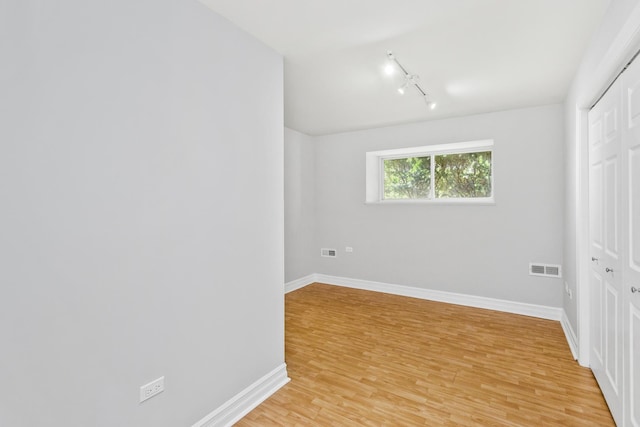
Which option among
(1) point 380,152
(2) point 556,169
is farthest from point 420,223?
(2) point 556,169

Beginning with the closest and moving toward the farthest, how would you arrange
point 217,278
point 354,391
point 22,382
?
point 22,382 < point 217,278 < point 354,391

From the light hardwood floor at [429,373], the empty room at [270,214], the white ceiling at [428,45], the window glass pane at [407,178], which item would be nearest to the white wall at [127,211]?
the empty room at [270,214]

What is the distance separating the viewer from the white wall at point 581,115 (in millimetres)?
1612

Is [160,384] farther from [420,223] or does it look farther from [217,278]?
[420,223]

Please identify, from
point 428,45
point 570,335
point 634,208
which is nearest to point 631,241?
point 634,208

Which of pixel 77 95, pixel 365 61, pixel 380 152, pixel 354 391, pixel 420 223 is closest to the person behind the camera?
pixel 77 95

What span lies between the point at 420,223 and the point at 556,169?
1638mm

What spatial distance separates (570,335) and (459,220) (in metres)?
1.65

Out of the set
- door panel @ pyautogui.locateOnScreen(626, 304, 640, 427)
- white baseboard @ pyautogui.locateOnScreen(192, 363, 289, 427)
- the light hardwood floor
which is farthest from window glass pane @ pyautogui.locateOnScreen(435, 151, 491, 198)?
white baseboard @ pyautogui.locateOnScreen(192, 363, 289, 427)

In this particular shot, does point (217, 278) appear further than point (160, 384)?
Yes

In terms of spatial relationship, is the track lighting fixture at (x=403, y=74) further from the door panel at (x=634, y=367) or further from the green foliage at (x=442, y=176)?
the door panel at (x=634, y=367)

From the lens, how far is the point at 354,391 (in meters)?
2.21

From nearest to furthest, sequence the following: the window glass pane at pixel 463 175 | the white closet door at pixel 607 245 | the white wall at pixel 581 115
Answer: the white wall at pixel 581 115 → the white closet door at pixel 607 245 → the window glass pane at pixel 463 175

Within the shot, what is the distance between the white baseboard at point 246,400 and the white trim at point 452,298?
254cm
